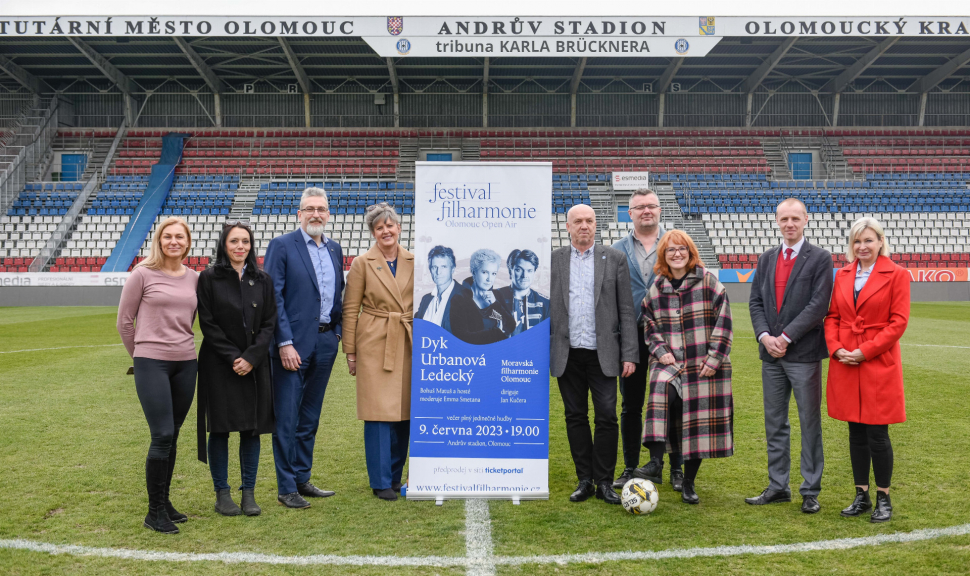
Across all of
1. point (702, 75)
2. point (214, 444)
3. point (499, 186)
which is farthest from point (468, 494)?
point (702, 75)

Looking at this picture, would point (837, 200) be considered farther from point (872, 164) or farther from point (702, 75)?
point (702, 75)

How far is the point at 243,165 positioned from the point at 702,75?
2021 cm

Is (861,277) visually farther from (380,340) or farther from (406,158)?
(406,158)

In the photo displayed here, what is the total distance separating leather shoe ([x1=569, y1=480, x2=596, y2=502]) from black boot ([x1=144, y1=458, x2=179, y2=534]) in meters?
2.45

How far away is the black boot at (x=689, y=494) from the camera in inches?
177

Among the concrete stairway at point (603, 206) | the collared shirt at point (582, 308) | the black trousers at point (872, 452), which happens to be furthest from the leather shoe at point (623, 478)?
the concrete stairway at point (603, 206)

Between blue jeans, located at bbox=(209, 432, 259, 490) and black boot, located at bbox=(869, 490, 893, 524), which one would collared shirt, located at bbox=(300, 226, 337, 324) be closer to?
blue jeans, located at bbox=(209, 432, 259, 490)

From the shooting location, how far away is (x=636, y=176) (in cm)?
2630

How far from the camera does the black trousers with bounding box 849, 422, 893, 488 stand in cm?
413

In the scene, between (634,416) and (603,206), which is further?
(603,206)

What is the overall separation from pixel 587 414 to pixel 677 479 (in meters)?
0.86

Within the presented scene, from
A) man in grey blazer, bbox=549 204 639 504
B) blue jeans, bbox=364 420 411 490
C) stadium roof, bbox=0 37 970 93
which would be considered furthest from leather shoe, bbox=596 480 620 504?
stadium roof, bbox=0 37 970 93

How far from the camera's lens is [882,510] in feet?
13.5

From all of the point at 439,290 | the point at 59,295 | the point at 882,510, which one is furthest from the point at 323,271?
the point at 59,295
